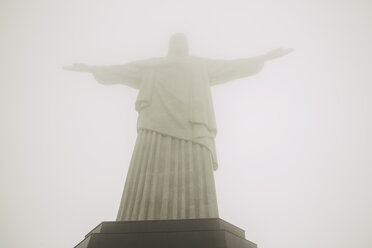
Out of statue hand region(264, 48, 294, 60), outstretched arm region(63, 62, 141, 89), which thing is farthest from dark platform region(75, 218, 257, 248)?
statue hand region(264, 48, 294, 60)

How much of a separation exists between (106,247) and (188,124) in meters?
2.35

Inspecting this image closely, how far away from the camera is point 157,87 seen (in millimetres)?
5363

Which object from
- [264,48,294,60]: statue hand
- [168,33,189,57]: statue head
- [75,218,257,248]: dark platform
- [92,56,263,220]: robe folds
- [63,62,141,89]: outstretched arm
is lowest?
[75,218,257,248]: dark platform

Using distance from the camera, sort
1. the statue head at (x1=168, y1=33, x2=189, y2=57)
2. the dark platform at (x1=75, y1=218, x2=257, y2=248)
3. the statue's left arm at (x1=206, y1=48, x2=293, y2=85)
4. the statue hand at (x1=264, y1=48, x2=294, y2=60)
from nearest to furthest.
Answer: the dark platform at (x1=75, y1=218, x2=257, y2=248)
the statue hand at (x1=264, y1=48, x2=294, y2=60)
the statue's left arm at (x1=206, y1=48, x2=293, y2=85)
the statue head at (x1=168, y1=33, x2=189, y2=57)

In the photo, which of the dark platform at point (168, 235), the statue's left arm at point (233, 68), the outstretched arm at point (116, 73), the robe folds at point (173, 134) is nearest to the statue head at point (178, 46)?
the robe folds at point (173, 134)

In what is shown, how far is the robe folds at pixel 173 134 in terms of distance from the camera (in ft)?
12.5

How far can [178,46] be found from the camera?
6508 millimetres

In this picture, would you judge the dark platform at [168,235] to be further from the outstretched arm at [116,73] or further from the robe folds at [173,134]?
the outstretched arm at [116,73]

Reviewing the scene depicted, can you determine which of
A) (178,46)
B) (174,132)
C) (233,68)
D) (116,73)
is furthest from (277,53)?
(116,73)

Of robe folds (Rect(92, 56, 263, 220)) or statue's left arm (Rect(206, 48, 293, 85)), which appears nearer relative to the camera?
robe folds (Rect(92, 56, 263, 220))

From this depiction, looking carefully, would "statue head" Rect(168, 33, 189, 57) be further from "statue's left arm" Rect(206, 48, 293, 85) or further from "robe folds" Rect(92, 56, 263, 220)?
"statue's left arm" Rect(206, 48, 293, 85)

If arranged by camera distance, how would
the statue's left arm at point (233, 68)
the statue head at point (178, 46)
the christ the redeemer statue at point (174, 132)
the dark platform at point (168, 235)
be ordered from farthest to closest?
the statue head at point (178, 46)
the statue's left arm at point (233, 68)
the christ the redeemer statue at point (174, 132)
the dark platform at point (168, 235)

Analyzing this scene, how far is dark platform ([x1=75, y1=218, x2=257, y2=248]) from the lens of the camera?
2.66 meters

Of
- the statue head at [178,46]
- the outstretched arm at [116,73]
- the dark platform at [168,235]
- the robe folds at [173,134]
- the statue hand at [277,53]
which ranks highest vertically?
the statue head at [178,46]
